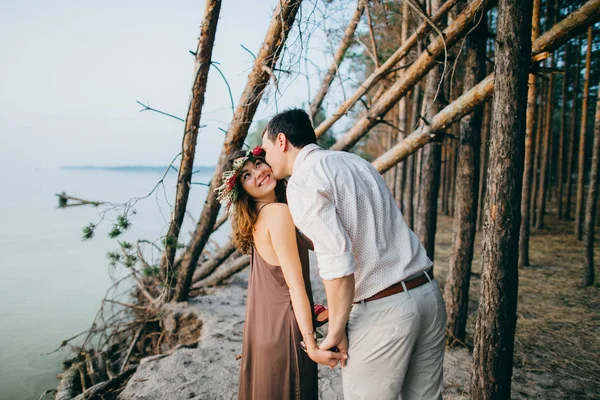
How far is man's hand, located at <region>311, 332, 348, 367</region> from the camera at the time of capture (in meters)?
1.75

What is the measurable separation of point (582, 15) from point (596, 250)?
8573 mm

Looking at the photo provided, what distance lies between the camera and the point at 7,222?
16.8 meters

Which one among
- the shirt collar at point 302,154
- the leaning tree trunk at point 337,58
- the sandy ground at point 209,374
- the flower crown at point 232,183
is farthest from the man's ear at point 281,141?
the leaning tree trunk at point 337,58

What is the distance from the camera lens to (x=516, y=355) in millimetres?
4215

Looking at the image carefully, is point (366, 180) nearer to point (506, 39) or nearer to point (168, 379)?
point (506, 39)

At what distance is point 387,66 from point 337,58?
1.43 m

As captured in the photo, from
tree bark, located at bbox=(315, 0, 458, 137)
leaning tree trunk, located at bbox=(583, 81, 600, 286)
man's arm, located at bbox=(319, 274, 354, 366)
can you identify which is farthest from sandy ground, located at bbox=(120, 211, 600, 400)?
tree bark, located at bbox=(315, 0, 458, 137)

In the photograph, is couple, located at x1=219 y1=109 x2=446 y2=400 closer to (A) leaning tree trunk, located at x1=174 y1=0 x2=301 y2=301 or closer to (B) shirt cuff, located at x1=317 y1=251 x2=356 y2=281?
(B) shirt cuff, located at x1=317 y1=251 x2=356 y2=281

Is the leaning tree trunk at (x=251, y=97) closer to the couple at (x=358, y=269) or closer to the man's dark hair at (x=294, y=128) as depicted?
the man's dark hair at (x=294, y=128)

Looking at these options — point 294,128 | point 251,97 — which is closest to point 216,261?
point 251,97

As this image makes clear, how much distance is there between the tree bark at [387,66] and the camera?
3545mm

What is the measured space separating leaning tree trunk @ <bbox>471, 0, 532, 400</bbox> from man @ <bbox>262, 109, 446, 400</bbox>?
784mm

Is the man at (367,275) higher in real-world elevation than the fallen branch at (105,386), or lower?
higher

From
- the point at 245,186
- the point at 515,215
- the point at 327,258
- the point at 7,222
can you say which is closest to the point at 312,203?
the point at 327,258
